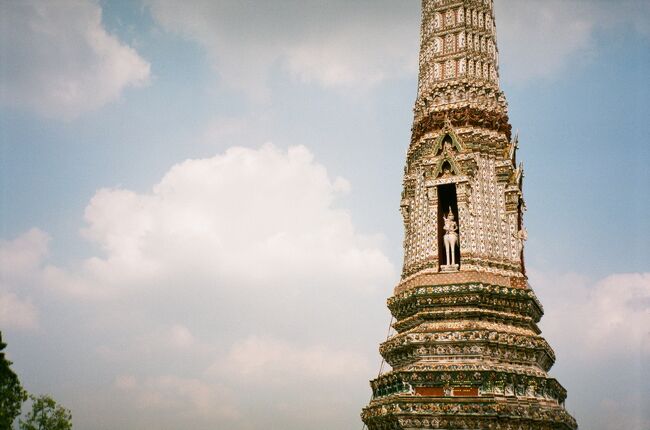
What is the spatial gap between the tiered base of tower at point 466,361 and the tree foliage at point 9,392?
516 inches

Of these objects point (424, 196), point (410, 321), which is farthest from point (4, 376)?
point (424, 196)

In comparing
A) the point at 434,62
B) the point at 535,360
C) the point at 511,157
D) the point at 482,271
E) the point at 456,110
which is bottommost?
the point at 535,360

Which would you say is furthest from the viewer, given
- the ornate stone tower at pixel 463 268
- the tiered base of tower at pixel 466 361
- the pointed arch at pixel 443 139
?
the pointed arch at pixel 443 139

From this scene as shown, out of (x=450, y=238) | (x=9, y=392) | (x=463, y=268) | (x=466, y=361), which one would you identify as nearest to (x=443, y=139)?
(x=450, y=238)

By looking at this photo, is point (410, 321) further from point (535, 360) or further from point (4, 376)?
point (4, 376)

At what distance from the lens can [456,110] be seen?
80.2ft

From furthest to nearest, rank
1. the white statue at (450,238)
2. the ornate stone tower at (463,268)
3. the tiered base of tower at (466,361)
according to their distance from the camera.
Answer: the white statue at (450,238)
the ornate stone tower at (463,268)
the tiered base of tower at (466,361)

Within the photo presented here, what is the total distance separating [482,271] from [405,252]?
10.3 feet

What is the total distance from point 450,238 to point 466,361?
14.8 feet

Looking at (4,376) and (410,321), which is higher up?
(410,321)

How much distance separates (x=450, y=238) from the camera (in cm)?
2284

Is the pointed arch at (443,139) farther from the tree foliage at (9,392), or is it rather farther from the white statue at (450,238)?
the tree foliage at (9,392)

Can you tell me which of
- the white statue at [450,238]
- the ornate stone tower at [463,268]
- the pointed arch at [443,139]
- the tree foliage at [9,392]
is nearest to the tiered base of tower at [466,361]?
the ornate stone tower at [463,268]

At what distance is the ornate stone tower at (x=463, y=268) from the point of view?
19531 mm
